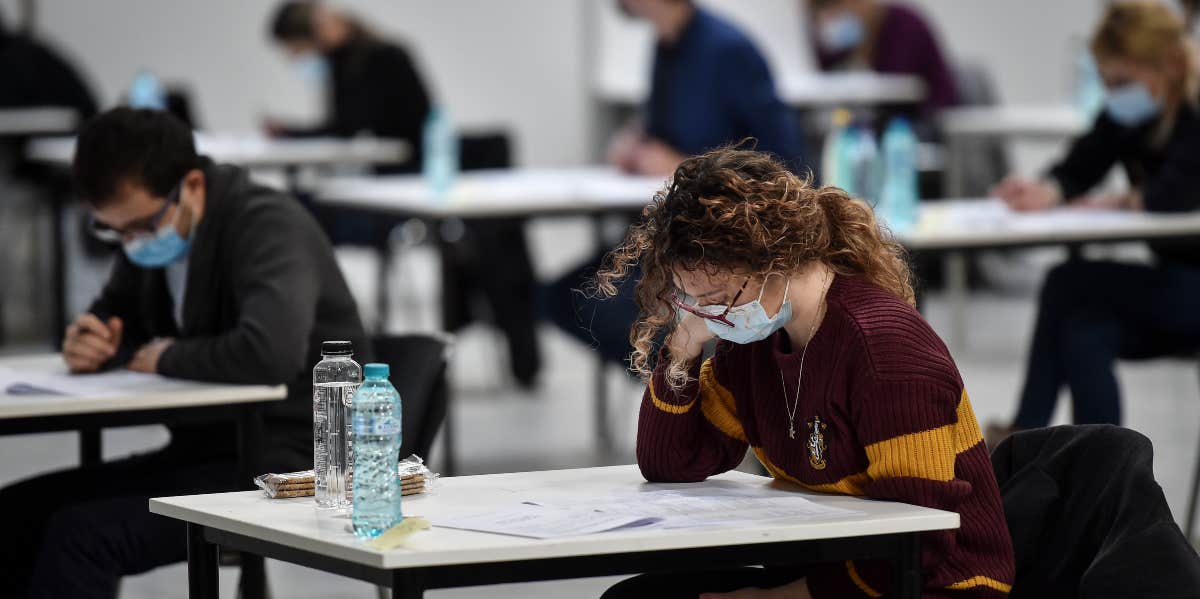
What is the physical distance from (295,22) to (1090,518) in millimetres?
5658

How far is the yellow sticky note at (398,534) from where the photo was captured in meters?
1.81

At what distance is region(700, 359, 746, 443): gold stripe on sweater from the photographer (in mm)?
2309

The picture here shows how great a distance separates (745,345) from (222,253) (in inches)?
46.4

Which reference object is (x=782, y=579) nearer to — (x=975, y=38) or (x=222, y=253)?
(x=222, y=253)

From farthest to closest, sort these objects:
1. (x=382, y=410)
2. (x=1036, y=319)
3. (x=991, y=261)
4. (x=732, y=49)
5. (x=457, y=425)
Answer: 1. (x=991, y=261)
2. (x=457, y=425)
3. (x=732, y=49)
4. (x=1036, y=319)
5. (x=382, y=410)

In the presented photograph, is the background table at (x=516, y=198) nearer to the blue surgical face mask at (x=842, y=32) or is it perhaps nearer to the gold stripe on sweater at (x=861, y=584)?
the gold stripe on sweater at (x=861, y=584)

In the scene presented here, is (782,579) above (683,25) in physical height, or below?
below

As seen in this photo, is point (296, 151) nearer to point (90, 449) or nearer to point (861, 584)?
point (90, 449)

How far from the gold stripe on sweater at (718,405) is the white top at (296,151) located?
427 centimetres

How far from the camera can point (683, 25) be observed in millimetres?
5145

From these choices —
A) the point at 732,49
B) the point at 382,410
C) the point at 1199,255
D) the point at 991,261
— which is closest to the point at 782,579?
the point at 382,410

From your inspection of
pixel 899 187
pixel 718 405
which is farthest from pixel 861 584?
pixel 899 187

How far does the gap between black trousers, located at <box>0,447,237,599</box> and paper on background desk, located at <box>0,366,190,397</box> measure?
0.49 feet

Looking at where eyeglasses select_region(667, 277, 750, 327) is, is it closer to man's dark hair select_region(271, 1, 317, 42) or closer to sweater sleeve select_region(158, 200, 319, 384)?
sweater sleeve select_region(158, 200, 319, 384)
